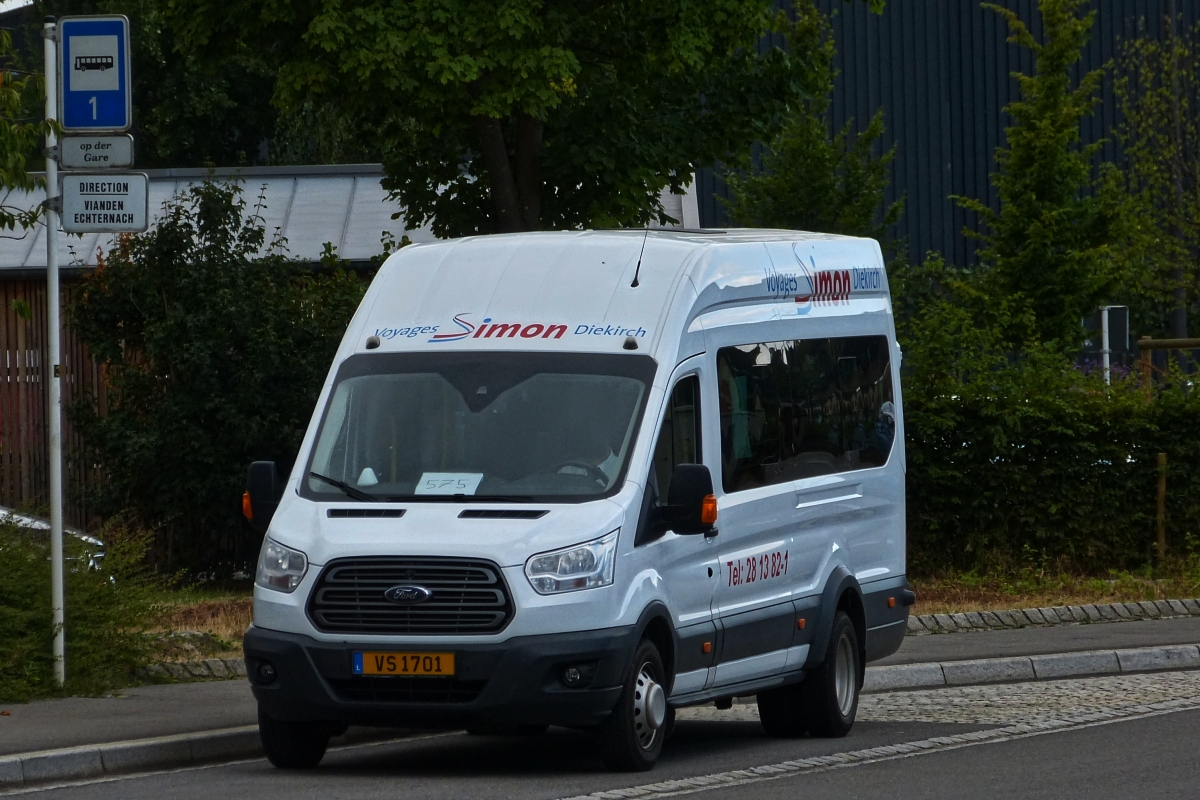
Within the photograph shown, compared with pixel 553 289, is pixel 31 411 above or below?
below

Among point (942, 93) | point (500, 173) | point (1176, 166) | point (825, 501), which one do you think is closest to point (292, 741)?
point (825, 501)

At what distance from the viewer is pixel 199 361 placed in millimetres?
18281

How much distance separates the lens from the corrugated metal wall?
140 feet

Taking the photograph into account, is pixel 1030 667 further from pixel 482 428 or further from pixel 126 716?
pixel 126 716

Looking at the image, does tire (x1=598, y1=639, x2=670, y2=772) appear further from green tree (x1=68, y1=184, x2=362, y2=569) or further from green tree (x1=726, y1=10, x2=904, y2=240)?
green tree (x1=726, y1=10, x2=904, y2=240)

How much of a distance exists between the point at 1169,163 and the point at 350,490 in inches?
1133

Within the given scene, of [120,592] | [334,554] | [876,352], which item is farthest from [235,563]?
[334,554]

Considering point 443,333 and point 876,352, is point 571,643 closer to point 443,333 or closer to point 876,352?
point 443,333

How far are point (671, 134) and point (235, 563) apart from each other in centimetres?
609

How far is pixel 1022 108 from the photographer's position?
89.5 ft

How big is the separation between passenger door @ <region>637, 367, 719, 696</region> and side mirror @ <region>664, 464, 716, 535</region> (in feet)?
0.40

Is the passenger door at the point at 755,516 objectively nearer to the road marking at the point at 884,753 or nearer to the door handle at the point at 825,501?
the door handle at the point at 825,501

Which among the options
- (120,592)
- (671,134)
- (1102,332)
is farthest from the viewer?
(1102,332)

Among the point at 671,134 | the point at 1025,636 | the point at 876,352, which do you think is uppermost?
Result: the point at 671,134
